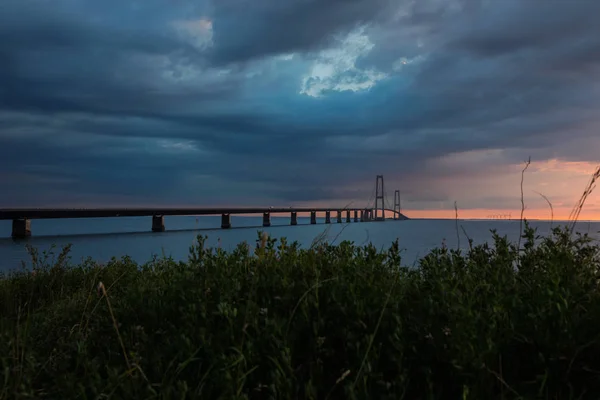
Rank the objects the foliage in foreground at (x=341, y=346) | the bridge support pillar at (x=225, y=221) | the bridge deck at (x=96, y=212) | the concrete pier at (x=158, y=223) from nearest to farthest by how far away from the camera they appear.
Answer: the foliage in foreground at (x=341, y=346)
the bridge deck at (x=96, y=212)
the concrete pier at (x=158, y=223)
the bridge support pillar at (x=225, y=221)

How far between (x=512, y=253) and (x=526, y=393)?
11.0ft

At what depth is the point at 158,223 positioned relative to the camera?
345 feet

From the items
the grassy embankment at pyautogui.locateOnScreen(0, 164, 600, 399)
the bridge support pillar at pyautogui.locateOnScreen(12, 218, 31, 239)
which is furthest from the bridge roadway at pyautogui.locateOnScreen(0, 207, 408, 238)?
the grassy embankment at pyautogui.locateOnScreen(0, 164, 600, 399)

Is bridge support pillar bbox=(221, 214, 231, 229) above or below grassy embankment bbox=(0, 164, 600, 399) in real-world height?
below

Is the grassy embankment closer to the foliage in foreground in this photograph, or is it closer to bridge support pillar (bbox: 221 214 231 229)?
the foliage in foreground

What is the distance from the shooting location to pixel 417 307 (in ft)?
14.1

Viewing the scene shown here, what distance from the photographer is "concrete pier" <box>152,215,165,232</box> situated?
104m

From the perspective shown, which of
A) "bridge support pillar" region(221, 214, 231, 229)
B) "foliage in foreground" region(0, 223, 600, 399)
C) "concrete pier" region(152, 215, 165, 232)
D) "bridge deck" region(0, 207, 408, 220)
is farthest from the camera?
"bridge support pillar" region(221, 214, 231, 229)

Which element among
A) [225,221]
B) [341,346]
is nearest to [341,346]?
[341,346]

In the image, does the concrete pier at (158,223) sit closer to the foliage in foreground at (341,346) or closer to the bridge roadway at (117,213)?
the bridge roadway at (117,213)

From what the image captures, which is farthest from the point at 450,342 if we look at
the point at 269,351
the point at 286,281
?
the point at 286,281

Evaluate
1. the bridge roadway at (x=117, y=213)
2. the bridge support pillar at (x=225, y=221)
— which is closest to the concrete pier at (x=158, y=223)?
the bridge roadway at (x=117, y=213)

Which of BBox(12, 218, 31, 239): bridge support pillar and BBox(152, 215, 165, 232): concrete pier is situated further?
BBox(152, 215, 165, 232): concrete pier

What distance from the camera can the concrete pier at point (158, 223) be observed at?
104m
